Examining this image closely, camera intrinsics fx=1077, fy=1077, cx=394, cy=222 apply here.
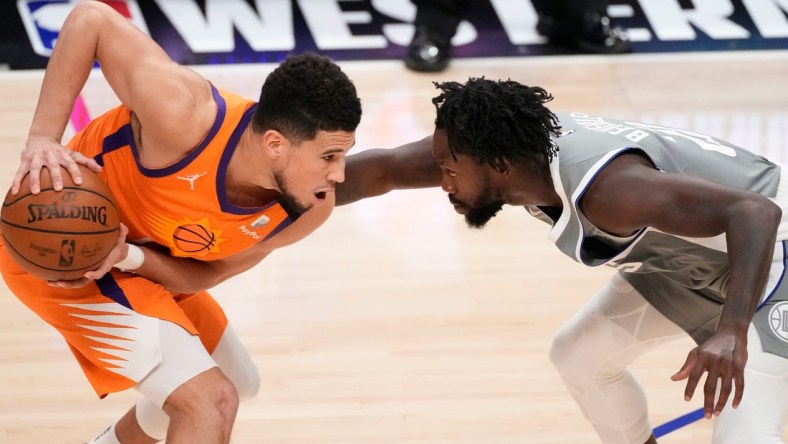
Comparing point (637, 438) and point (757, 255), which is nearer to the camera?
point (757, 255)

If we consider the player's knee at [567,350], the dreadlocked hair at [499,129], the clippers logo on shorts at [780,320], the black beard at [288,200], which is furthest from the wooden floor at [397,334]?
the dreadlocked hair at [499,129]

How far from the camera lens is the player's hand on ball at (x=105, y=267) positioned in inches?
116

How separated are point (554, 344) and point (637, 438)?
1.45ft

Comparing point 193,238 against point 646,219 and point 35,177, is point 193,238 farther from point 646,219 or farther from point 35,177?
point 646,219

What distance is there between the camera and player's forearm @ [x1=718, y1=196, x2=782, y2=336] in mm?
2574

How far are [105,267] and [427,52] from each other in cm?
469

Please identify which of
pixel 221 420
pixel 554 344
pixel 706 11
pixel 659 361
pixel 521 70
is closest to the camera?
pixel 221 420

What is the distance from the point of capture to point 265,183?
3109 mm

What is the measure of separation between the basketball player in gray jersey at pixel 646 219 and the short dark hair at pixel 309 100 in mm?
280

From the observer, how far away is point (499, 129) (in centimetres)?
294

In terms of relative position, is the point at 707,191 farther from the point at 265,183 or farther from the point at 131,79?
the point at 131,79

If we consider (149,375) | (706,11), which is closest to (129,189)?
(149,375)

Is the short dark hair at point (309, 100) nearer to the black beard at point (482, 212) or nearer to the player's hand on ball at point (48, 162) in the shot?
the black beard at point (482, 212)

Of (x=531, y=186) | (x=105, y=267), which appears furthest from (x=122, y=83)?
(x=531, y=186)
